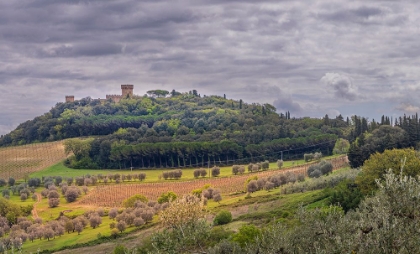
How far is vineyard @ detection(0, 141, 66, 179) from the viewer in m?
147

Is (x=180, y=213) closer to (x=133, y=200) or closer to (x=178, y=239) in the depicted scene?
(x=178, y=239)

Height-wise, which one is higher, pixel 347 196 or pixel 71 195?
pixel 347 196

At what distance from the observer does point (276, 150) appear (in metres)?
148

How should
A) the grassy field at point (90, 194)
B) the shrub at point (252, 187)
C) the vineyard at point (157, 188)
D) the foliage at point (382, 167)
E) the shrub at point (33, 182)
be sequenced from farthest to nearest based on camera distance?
the shrub at point (33, 182)
the vineyard at point (157, 188)
the shrub at point (252, 187)
the grassy field at point (90, 194)
the foliage at point (382, 167)

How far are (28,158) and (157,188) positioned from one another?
67689mm

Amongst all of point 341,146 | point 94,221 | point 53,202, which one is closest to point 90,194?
point 53,202

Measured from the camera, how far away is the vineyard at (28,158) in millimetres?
146750

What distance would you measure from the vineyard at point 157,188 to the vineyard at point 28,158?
34.5 meters

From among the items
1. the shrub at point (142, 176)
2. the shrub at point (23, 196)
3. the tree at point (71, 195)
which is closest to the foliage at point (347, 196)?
the tree at point (71, 195)

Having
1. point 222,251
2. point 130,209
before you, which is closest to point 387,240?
point 222,251

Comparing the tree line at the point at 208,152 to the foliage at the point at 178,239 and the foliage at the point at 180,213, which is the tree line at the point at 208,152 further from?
the foliage at the point at 178,239

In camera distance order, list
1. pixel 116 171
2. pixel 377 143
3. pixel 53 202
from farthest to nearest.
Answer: pixel 116 171, pixel 53 202, pixel 377 143

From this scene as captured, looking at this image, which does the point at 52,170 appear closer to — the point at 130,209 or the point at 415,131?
the point at 130,209

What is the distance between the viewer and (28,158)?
162 meters
